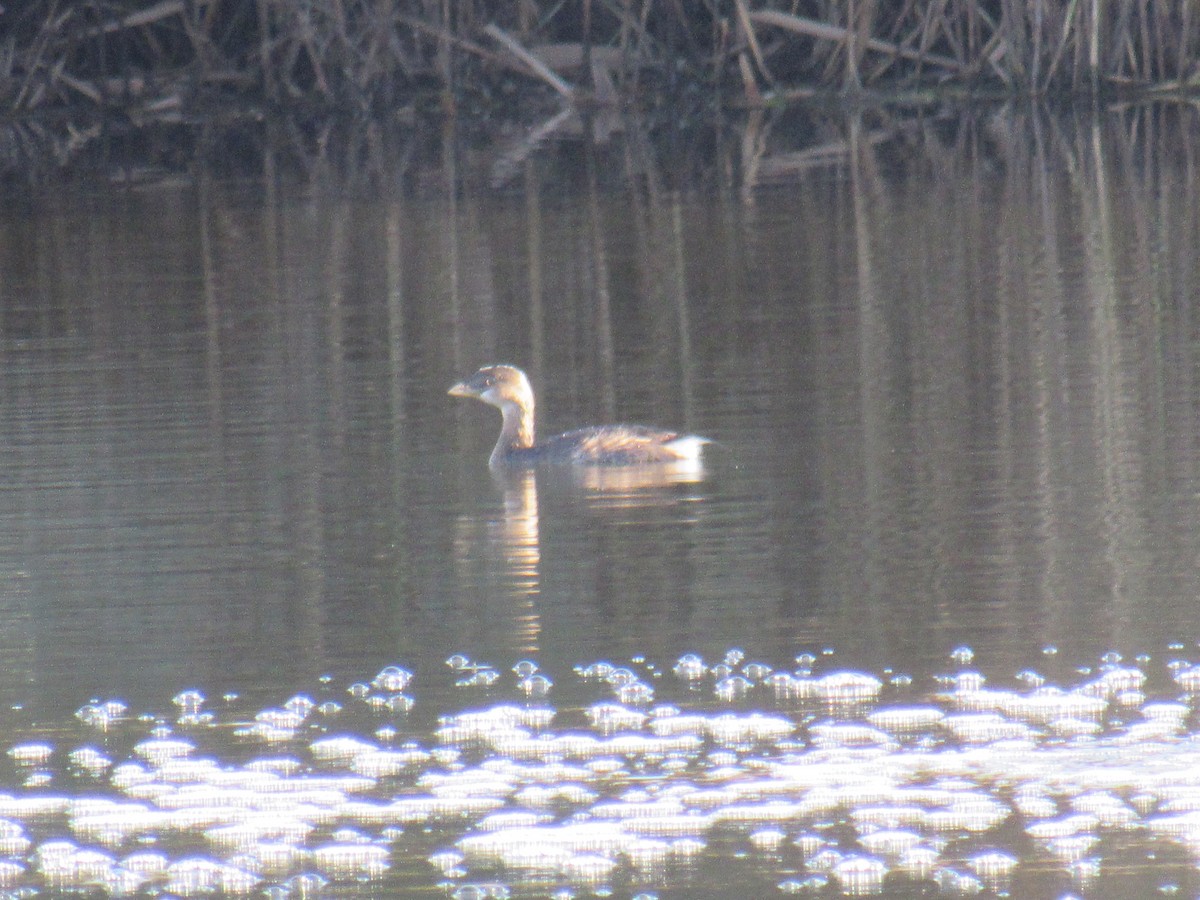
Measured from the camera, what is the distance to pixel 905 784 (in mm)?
5508

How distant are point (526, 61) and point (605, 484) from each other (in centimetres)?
1944

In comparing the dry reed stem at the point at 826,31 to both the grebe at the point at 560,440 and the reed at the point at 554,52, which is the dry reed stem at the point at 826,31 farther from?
the grebe at the point at 560,440

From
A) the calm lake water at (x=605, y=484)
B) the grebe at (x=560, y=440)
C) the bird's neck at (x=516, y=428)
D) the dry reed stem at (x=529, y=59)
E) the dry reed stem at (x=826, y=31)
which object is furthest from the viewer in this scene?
the dry reed stem at (x=529, y=59)

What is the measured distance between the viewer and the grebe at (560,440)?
967 cm

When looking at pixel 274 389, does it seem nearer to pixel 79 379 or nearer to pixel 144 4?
pixel 79 379

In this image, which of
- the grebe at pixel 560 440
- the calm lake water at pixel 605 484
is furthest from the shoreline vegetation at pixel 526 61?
the grebe at pixel 560 440

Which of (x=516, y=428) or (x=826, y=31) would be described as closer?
(x=516, y=428)

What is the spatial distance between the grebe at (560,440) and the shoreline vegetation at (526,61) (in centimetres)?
1590

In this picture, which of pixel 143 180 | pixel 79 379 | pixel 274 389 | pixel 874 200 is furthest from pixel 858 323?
pixel 143 180

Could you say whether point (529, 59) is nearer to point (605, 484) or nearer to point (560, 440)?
point (560, 440)

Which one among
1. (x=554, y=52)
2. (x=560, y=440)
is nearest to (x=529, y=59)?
(x=554, y=52)

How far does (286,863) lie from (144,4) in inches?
1046

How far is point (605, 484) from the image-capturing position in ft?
31.8

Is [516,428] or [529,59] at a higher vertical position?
[529,59]
